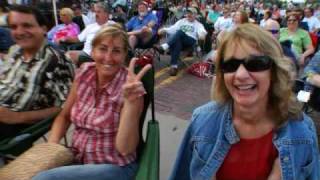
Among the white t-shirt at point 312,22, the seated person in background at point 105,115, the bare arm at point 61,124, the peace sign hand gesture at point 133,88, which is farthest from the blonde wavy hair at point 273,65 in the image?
the white t-shirt at point 312,22

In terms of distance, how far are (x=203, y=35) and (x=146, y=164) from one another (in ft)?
23.8

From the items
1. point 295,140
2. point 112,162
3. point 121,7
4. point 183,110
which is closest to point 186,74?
→ point 183,110

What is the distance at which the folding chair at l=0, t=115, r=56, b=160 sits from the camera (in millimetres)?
2785

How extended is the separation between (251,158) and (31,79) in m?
1.70

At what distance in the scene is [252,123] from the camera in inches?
77.0

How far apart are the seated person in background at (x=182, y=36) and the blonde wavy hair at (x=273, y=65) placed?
20.8 feet

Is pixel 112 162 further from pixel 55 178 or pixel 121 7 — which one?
pixel 121 7

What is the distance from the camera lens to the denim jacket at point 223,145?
1.86m

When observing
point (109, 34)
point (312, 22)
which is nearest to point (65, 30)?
point (109, 34)

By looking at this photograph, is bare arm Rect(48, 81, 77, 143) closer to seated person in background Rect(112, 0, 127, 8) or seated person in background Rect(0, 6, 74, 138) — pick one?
seated person in background Rect(0, 6, 74, 138)

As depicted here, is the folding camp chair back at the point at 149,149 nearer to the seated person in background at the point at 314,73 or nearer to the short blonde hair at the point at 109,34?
the short blonde hair at the point at 109,34

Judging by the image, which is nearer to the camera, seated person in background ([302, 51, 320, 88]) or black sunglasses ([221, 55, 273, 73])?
black sunglasses ([221, 55, 273, 73])

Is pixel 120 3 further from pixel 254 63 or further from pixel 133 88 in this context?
pixel 254 63

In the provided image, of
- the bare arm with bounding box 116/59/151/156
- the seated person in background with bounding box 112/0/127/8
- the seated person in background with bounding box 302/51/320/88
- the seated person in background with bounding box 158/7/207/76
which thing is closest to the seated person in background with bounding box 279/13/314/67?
the seated person in background with bounding box 158/7/207/76
